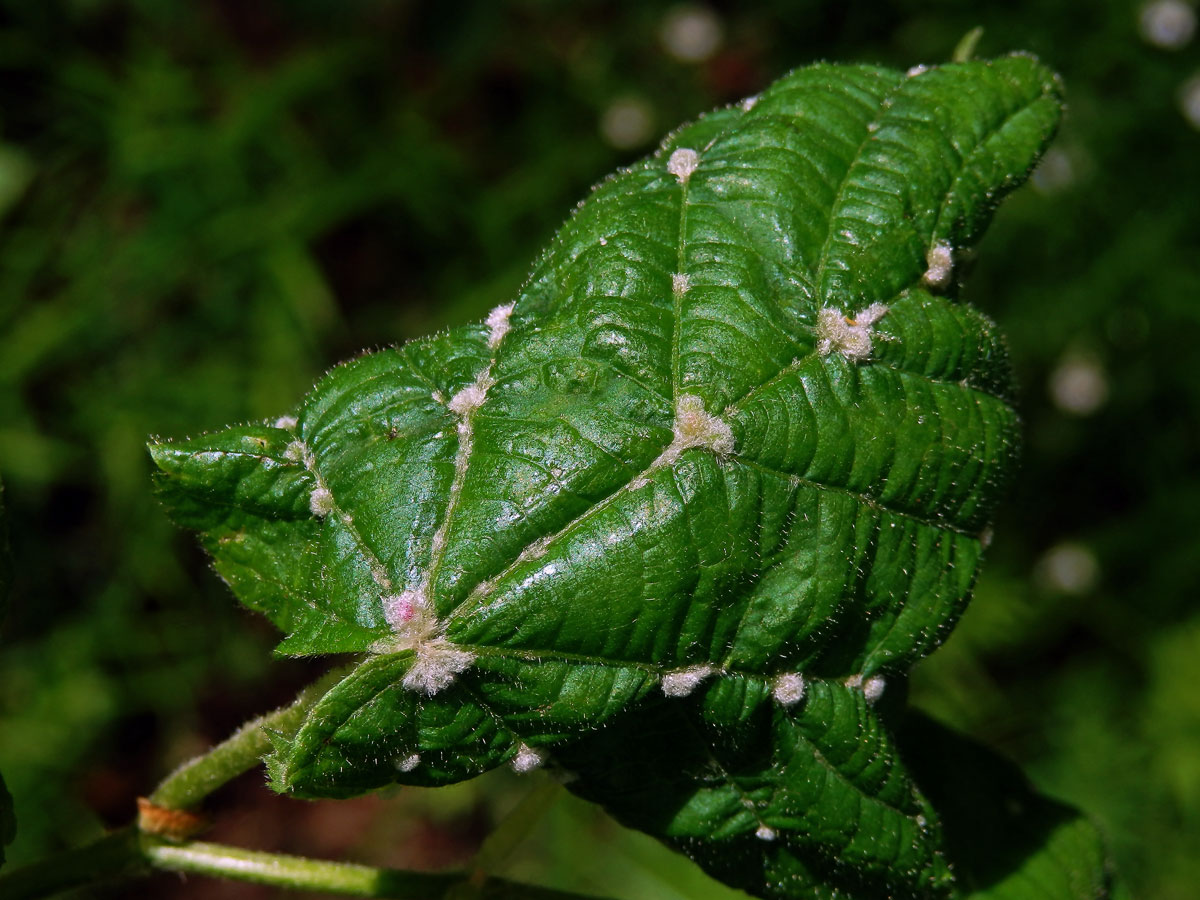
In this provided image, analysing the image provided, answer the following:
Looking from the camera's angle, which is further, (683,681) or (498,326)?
(498,326)

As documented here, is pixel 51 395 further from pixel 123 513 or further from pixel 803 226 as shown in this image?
pixel 803 226

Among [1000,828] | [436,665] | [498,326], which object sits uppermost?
[498,326]

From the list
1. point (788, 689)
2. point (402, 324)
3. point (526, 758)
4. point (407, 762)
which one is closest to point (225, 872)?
point (407, 762)

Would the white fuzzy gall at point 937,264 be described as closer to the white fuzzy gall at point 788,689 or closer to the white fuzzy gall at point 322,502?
the white fuzzy gall at point 788,689

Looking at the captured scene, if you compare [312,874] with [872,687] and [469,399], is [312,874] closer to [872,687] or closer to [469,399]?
[469,399]

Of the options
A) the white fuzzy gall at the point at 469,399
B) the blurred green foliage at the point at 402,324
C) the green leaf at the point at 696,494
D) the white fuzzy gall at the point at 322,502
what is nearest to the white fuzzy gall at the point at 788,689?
the green leaf at the point at 696,494

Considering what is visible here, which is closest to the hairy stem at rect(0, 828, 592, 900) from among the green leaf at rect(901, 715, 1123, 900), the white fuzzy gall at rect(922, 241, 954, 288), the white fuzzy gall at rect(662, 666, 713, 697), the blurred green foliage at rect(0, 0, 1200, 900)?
the white fuzzy gall at rect(662, 666, 713, 697)

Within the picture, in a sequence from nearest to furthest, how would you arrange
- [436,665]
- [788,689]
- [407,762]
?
[436,665] → [407,762] → [788,689]
